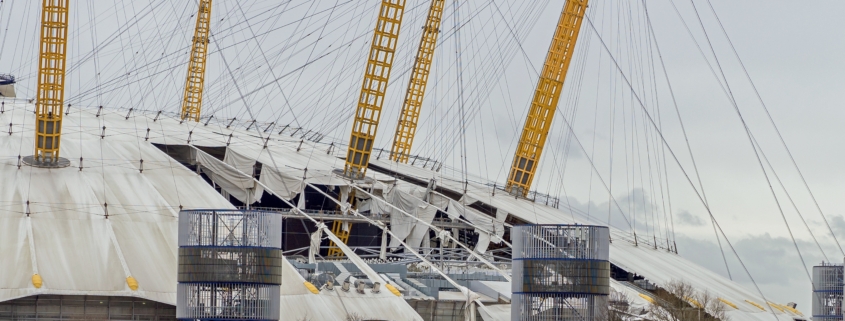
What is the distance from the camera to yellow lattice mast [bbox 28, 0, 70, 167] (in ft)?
267

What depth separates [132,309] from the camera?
6456 cm

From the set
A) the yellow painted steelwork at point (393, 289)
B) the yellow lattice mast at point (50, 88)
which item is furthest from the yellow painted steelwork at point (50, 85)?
the yellow painted steelwork at point (393, 289)

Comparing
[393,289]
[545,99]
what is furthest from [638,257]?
[393,289]

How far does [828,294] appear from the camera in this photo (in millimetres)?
80062

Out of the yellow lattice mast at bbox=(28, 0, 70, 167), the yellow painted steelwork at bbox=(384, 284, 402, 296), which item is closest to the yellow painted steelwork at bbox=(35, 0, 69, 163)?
the yellow lattice mast at bbox=(28, 0, 70, 167)

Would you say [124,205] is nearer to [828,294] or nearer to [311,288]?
[311,288]

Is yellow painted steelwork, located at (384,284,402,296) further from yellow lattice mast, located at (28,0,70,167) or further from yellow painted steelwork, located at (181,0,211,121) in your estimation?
yellow painted steelwork, located at (181,0,211,121)

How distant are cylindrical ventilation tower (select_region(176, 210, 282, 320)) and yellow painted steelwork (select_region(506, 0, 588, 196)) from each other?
168 ft

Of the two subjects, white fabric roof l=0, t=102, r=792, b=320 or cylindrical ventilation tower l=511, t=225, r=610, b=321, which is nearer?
cylindrical ventilation tower l=511, t=225, r=610, b=321

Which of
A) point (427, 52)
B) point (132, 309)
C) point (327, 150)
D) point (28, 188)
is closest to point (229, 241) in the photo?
point (132, 309)

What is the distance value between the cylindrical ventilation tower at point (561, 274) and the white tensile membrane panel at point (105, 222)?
7298 millimetres

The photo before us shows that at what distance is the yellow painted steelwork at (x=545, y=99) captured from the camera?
359 ft

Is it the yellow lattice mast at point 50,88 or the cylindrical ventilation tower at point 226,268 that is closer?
the cylindrical ventilation tower at point 226,268

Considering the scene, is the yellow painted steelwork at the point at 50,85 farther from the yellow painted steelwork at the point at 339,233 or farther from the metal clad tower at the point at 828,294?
the metal clad tower at the point at 828,294
